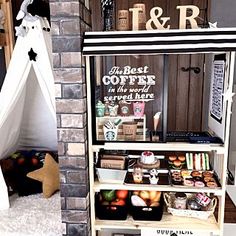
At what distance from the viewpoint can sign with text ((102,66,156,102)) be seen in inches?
59.6

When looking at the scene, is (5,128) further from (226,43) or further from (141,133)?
(226,43)

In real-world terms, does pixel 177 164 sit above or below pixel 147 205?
above

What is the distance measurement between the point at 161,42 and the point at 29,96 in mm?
1276

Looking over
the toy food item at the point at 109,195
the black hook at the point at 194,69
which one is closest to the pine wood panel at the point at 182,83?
the black hook at the point at 194,69

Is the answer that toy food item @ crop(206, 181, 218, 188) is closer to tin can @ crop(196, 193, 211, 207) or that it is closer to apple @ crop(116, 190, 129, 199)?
tin can @ crop(196, 193, 211, 207)

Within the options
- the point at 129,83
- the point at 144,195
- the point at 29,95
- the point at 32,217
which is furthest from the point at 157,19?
the point at 32,217

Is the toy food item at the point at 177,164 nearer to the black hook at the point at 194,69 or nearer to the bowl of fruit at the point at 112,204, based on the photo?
the bowl of fruit at the point at 112,204

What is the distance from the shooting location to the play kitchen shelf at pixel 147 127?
1.39 m

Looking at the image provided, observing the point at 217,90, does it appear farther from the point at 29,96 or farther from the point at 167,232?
the point at 29,96

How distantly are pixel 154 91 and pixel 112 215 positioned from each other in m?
0.76

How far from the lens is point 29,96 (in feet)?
7.39

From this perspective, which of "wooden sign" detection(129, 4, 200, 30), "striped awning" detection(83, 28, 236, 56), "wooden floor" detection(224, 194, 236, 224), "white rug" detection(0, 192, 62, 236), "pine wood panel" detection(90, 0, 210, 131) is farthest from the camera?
"pine wood panel" detection(90, 0, 210, 131)

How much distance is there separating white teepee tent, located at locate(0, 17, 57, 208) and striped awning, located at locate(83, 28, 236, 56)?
490mm

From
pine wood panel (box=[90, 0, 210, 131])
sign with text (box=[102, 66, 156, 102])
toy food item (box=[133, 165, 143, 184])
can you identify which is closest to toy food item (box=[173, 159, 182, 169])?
toy food item (box=[133, 165, 143, 184])
